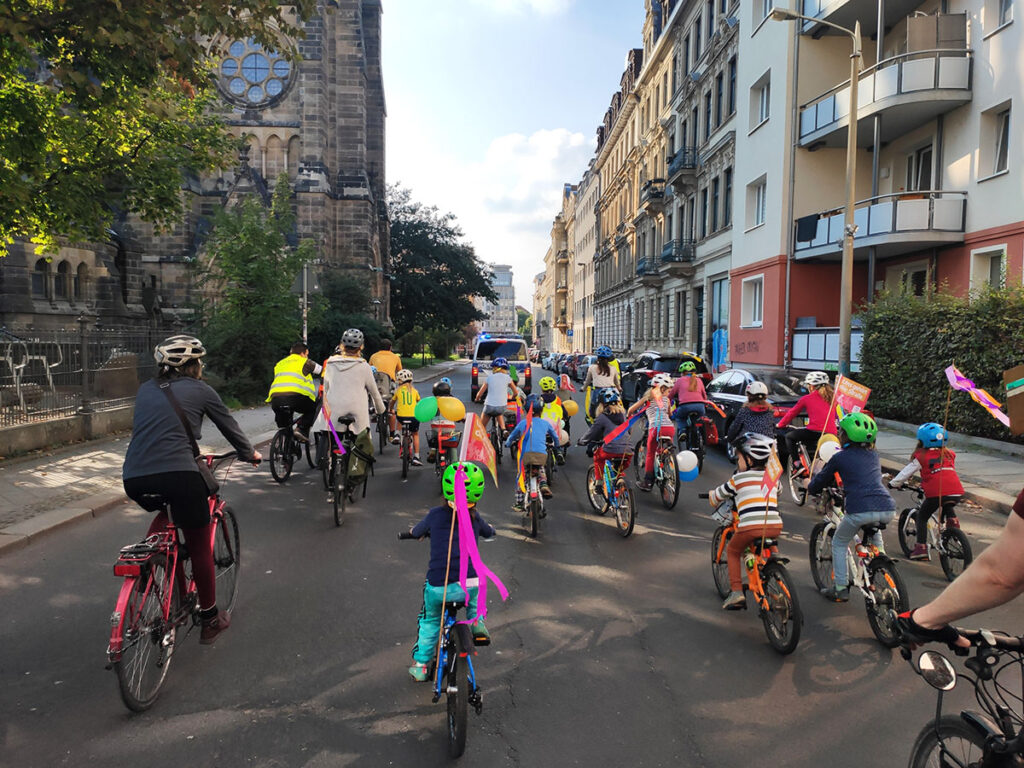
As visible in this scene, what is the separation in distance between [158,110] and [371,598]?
5.94m

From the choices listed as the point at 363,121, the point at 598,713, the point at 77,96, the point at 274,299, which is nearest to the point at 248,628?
the point at 598,713

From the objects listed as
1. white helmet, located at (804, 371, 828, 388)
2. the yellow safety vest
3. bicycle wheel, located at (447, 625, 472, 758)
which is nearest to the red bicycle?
bicycle wheel, located at (447, 625, 472, 758)

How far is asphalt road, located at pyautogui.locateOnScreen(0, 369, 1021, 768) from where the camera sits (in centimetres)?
326

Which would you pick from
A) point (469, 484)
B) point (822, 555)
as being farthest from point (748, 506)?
point (469, 484)

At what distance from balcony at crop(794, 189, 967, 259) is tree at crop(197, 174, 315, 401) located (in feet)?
48.1

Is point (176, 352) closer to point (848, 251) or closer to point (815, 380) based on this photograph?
point (815, 380)

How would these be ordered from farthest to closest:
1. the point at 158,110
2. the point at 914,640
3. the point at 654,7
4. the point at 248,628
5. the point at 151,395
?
the point at 654,7 → the point at 158,110 → the point at 248,628 → the point at 151,395 → the point at 914,640

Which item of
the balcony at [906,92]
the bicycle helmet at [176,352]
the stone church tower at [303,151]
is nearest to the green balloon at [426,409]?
the bicycle helmet at [176,352]

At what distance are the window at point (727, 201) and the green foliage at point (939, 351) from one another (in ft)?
43.3

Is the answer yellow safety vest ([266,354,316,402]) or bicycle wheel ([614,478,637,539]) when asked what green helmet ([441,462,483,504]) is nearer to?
bicycle wheel ([614,478,637,539])

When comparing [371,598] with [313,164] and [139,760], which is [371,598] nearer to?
[139,760]

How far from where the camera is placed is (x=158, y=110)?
7859 mm

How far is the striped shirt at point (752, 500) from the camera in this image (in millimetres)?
4625

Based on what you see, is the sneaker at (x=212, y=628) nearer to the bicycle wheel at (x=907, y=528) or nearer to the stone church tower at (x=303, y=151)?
the bicycle wheel at (x=907, y=528)
